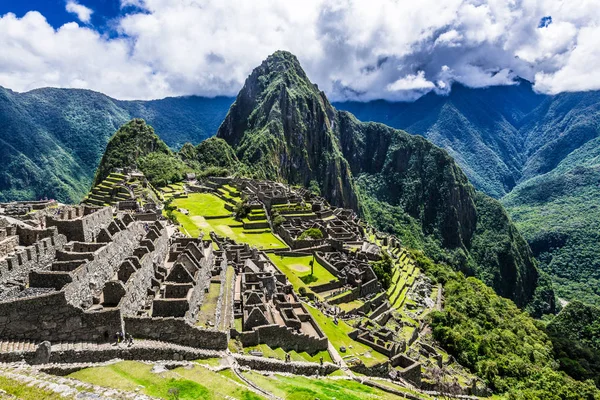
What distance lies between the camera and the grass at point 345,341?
31.9 m

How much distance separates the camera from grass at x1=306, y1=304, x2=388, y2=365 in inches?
1257

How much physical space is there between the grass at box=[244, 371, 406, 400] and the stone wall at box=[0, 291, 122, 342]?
7.54 m

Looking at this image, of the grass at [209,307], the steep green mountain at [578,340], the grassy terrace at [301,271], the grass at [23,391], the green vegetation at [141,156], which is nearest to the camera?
the grass at [23,391]

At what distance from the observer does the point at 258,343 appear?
1008 inches

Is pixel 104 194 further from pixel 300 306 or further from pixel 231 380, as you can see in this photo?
pixel 231 380

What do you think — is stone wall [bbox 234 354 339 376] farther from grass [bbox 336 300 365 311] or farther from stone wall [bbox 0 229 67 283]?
grass [bbox 336 300 365 311]

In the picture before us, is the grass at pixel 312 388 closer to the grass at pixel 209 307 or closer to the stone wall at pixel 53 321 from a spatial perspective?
the grass at pixel 209 307

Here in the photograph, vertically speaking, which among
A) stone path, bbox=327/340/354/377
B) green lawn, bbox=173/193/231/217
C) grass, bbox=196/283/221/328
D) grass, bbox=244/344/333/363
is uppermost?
green lawn, bbox=173/193/231/217

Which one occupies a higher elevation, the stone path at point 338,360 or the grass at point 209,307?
the grass at point 209,307

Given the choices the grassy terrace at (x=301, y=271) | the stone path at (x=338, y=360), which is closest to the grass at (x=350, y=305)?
the grassy terrace at (x=301, y=271)

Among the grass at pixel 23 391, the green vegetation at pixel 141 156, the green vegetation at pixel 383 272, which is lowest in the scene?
the grass at pixel 23 391

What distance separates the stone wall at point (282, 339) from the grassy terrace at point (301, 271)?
1302 cm

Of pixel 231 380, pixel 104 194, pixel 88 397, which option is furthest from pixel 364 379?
pixel 104 194

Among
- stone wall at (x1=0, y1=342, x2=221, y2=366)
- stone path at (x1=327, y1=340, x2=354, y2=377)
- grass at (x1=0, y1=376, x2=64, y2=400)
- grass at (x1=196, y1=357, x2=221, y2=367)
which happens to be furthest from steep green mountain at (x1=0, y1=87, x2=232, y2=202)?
grass at (x1=0, y1=376, x2=64, y2=400)
